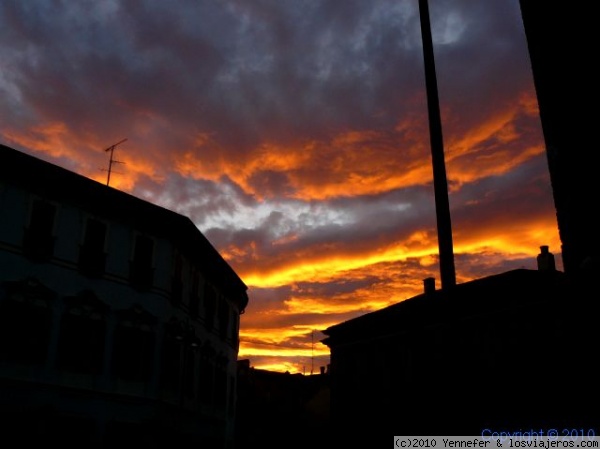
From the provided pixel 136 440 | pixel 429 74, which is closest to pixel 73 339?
pixel 136 440

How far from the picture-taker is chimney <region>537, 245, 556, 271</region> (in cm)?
2831

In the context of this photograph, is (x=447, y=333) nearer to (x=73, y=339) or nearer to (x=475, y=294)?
→ (x=73, y=339)

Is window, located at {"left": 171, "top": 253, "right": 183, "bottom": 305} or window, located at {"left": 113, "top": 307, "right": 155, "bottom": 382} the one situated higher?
window, located at {"left": 171, "top": 253, "right": 183, "bottom": 305}

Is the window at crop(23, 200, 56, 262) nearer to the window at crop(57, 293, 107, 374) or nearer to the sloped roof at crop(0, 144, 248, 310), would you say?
the sloped roof at crop(0, 144, 248, 310)

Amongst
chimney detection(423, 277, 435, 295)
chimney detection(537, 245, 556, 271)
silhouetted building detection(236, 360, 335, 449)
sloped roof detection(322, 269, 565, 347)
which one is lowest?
silhouetted building detection(236, 360, 335, 449)

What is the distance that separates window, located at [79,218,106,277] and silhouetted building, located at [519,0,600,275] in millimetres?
17805

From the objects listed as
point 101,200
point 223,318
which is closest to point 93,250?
point 101,200

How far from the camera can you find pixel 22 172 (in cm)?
2042

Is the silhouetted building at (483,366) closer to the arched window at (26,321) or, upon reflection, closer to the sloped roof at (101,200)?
the sloped roof at (101,200)

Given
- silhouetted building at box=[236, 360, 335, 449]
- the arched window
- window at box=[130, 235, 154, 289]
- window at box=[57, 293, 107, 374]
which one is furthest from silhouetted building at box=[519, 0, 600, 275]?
silhouetted building at box=[236, 360, 335, 449]

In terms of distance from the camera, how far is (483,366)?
90.5 ft

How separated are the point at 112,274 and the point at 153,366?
4.18 m

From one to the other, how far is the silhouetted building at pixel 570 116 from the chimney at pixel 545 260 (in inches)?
823

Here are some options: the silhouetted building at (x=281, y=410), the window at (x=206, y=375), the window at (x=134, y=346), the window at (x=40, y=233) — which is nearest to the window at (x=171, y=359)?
the window at (x=134, y=346)
